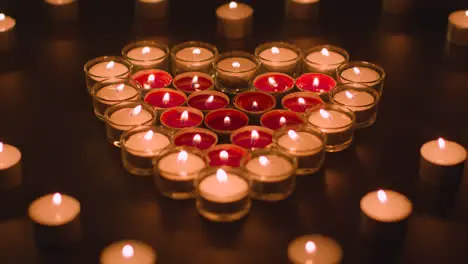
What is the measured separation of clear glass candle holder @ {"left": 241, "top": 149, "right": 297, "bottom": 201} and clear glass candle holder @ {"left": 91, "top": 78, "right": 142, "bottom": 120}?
18.1 inches

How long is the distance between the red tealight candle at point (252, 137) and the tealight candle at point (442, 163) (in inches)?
16.1

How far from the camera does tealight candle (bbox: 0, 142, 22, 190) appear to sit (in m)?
2.11

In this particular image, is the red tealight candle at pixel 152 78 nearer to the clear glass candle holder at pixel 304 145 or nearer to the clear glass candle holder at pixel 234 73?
the clear glass candle holder at pixel 234 73

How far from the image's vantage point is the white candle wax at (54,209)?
195cm

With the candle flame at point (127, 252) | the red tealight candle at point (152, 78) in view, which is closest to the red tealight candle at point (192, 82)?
the red tealight candle at point (152, 78)

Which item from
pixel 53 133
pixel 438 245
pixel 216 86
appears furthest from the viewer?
pixel 216 86

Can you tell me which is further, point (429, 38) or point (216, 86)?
point (429, 38)

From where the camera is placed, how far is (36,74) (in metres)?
2.64

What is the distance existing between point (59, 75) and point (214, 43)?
0.54 m

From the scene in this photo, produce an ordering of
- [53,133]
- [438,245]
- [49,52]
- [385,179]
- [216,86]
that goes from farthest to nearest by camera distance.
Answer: [49,52] → [216,86] → [53,133] → [385,179] → [438,245]

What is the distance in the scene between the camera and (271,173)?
209 cm

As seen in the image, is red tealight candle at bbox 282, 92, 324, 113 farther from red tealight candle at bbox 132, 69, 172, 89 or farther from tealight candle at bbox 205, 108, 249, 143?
red tealight candle at bbox 132, 69, 172, 89

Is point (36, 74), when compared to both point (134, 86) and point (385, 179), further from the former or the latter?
point (385, 179)

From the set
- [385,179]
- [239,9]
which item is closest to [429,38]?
[239,9]
